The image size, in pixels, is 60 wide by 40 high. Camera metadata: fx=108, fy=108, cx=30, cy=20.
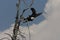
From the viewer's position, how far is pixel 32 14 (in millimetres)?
706

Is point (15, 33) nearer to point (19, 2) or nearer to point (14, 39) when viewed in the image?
point (14, 39)

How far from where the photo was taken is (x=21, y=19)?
0.69 meters

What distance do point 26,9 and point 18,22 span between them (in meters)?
0.10

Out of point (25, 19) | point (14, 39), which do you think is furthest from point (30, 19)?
point (14, 39)

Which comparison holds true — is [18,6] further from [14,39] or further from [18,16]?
[14,39]

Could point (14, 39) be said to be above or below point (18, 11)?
below

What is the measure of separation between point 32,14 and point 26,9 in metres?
0.05

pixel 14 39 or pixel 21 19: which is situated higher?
pixel 21 19

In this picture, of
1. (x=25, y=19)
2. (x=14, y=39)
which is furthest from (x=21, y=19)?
(x=14, y=39)

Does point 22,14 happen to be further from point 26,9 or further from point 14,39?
point 14,39

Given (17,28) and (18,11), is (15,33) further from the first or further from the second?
(18,11)

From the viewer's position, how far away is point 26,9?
27.1 inches

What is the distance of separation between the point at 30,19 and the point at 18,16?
0.27ft

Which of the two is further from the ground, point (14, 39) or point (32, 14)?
point (32, 14)
